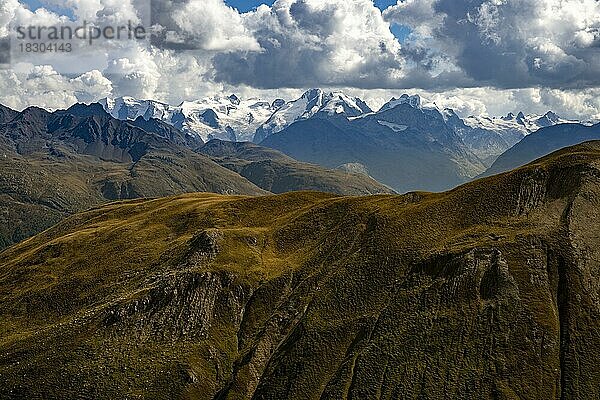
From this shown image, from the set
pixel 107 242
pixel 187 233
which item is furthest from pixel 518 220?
pixel 107 242

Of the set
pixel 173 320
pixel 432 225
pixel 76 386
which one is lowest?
pixel 76 386

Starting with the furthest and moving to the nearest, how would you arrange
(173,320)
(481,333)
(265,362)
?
(173,320)
(265,362)
(481,333)

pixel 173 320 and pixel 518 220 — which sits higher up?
pixel 518 220

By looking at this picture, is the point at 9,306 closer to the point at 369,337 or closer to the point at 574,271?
the point at 369,337

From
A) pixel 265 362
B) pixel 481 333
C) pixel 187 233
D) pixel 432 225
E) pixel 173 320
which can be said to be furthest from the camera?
pixel 187 233

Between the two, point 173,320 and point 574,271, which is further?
point 173,320

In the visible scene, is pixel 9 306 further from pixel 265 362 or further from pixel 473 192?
pixel 473 192

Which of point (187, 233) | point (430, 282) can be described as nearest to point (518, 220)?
point (430, 282)
